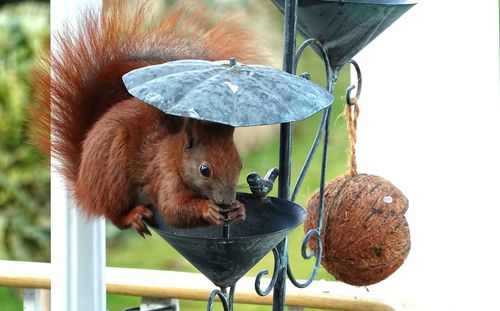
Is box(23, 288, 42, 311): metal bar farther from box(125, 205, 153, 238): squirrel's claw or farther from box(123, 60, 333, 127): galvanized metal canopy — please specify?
box(123, 60, 333, 127): galvanized metal canopy

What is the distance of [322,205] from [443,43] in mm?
546

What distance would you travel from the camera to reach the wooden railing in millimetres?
1627

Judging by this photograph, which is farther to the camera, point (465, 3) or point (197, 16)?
point (465, 3)

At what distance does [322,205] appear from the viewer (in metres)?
1.41

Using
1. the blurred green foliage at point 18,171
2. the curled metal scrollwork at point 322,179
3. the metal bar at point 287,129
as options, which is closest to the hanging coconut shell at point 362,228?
the curled metal scrollwork at point 322,179

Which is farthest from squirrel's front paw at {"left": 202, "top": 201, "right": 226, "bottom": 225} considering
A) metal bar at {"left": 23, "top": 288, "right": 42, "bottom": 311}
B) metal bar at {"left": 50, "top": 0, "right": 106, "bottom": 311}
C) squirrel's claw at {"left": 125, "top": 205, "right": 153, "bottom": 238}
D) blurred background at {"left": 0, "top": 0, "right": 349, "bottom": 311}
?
blurred background at {"left": 0, "top": 0, "right": 349, "bottom": 311}

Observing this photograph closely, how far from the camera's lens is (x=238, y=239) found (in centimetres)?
104

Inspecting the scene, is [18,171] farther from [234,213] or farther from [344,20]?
[234,213]

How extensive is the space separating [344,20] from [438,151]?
22.1 inches

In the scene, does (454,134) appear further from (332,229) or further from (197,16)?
(197,16)

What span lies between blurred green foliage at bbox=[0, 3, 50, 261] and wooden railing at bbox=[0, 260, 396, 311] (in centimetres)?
159

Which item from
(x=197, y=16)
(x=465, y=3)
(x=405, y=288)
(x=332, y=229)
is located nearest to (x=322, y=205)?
(x=332, y=229)

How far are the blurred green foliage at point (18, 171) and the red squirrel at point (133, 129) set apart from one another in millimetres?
2013

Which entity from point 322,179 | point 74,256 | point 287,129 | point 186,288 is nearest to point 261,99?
point 287,129
